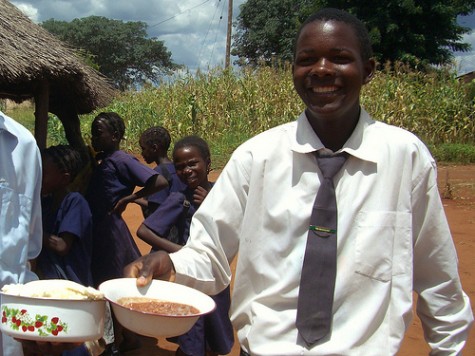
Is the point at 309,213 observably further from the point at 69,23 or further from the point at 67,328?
the point at 69,23

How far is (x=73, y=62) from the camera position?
4562 mm

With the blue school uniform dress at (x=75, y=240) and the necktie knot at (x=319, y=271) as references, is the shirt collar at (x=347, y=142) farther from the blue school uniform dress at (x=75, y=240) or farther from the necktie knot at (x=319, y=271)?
the blue school uniform dress at (x=75, y=240)

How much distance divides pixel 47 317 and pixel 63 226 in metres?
1.39

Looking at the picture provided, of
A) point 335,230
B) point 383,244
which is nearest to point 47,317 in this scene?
point 335,230

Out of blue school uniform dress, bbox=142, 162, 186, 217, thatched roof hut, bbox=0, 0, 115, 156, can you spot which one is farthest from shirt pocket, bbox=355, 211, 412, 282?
thatched roof hut, bbox=0, 0, 115, 156

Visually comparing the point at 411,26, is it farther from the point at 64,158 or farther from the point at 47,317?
the point at 47,317

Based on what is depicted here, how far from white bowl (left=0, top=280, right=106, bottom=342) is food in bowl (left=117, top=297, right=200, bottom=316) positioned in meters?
0.13

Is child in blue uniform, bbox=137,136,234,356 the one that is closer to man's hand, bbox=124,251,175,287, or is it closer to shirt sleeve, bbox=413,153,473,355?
man's hand, bbox=124,251,175,287

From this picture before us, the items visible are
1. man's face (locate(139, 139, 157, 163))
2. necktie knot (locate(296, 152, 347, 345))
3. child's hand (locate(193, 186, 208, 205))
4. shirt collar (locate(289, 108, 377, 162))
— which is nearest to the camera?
necktie knot (locate(296, 152, 347, 345))

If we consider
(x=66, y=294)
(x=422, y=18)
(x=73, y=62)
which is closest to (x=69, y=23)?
(x=422, y=18)

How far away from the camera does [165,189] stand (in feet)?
12.6

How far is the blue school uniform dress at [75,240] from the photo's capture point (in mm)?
2973

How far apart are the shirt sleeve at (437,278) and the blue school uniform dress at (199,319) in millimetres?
1621

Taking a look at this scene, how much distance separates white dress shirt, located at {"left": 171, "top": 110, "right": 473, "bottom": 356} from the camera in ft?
4.93
